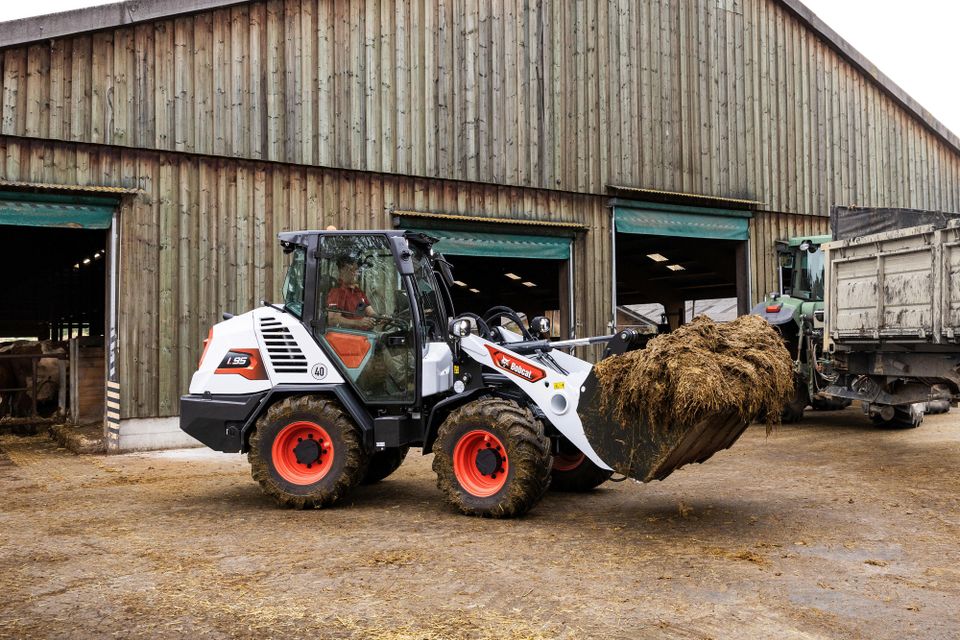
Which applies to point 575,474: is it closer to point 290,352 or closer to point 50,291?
point 290,352

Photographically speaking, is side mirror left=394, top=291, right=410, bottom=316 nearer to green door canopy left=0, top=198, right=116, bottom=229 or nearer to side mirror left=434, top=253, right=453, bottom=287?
side mirror left=434, top=253, right=453, bottom=287

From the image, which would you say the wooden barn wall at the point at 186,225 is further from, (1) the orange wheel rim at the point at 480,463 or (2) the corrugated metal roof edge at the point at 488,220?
(1) the orange wheel rim at the point at 480,463

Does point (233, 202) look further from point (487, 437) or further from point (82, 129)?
point (487, 437)

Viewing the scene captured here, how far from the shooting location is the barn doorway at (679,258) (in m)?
16.2

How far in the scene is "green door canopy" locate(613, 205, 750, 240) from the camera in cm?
1580

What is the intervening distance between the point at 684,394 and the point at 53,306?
24170 millimetres

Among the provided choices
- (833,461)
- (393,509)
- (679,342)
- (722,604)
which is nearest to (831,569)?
(722,604)

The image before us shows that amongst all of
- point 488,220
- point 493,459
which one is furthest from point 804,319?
point 493,459

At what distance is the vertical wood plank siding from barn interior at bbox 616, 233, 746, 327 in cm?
259

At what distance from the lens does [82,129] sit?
36.9 feet

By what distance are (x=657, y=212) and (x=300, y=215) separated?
6.82 meters

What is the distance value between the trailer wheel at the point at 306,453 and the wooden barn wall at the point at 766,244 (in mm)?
11942

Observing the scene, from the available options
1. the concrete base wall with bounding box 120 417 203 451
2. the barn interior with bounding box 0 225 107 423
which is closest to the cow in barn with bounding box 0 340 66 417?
Result: the barn interior with bounding box 0 225 107 423

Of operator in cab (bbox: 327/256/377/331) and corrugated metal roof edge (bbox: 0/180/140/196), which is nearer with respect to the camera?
operator in cab (bbox: 327/256/377/331)
